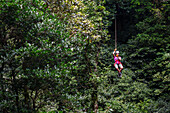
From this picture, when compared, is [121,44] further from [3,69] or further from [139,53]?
[3,69]

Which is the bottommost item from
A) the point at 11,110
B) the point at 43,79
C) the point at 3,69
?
the point at 11,110

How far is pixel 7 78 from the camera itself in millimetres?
5234

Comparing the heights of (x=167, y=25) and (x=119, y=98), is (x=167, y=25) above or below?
above

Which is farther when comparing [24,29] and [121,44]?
[121,44]

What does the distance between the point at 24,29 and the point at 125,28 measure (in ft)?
45.4

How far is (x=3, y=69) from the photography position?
499 centimetres

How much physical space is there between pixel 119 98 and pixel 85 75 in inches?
158

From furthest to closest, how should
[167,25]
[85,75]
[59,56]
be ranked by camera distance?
[167,25], [85,75], [59,56]

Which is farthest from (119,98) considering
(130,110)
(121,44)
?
(121,44)

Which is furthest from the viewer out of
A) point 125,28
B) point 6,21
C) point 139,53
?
point 125,28

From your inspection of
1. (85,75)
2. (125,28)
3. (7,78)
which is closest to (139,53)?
(125,28)

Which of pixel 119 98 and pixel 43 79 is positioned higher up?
pixel 43 79

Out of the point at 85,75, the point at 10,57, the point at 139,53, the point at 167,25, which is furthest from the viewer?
the point at 139,53

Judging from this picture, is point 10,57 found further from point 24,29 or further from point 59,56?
point 59,56
